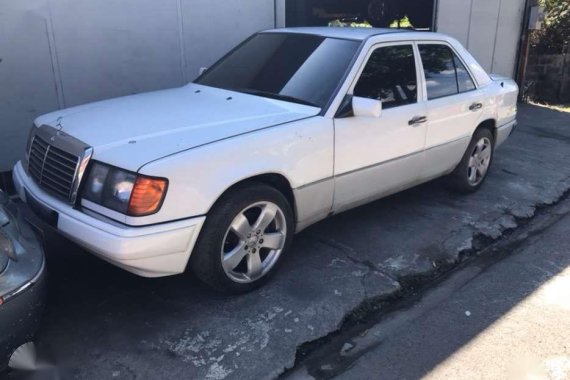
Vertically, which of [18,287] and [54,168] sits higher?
[54,168]

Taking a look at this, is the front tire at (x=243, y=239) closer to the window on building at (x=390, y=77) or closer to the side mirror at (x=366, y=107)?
the side mirror at (x=366, y=107)

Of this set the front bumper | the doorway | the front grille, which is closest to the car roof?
the front bumper

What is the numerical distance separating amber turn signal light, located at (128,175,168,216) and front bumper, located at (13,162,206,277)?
0.31ft

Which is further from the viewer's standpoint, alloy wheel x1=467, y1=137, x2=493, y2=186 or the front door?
alloy wheel x1=467, y1=137, x2=493, y2=186

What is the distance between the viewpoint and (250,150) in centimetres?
320

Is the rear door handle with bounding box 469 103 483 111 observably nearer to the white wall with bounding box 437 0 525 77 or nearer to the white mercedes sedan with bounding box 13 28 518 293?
the white mercedes sedan with bounding box 13 28 518 293

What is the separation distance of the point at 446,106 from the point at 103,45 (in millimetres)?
3543

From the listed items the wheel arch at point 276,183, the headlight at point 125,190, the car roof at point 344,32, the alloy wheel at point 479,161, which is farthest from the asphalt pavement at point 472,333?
the car roof at point 344,32

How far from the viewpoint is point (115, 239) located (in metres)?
2.80

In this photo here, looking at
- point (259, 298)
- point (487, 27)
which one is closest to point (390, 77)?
point (259, 298)

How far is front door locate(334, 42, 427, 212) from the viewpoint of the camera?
12.5ft

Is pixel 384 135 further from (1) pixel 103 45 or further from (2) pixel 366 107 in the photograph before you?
(1) pixel 103 45

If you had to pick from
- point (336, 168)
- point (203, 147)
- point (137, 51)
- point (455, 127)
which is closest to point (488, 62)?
point (455, 127)

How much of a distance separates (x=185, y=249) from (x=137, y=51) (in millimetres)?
3592
